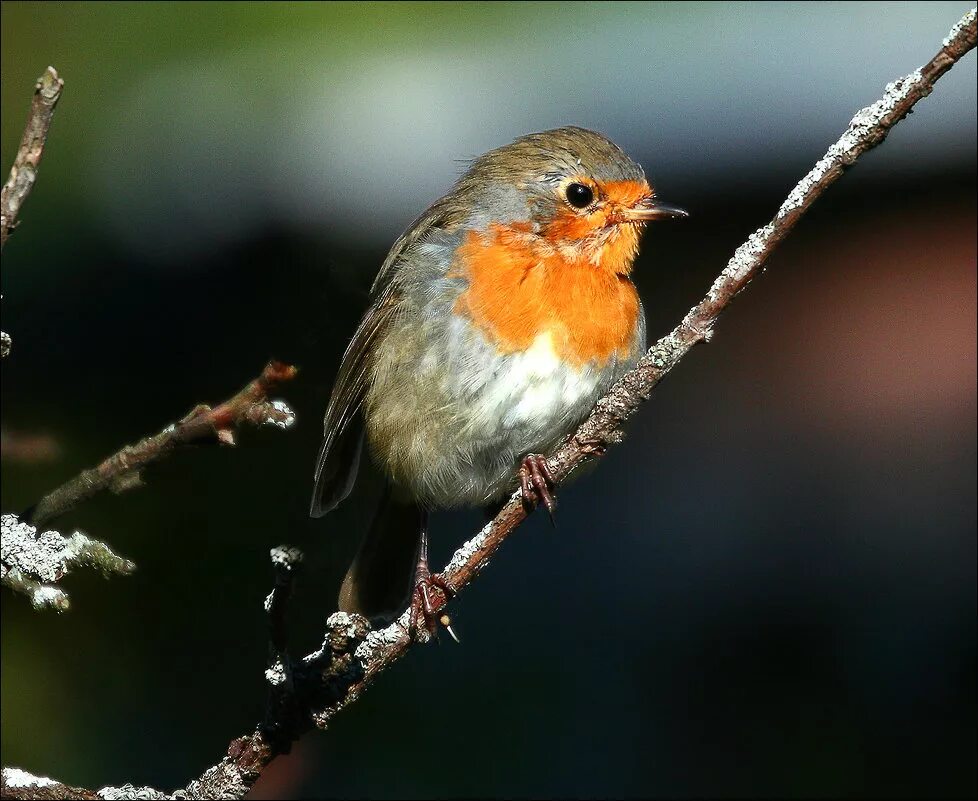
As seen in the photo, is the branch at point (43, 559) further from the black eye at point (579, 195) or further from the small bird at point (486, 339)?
the black eye at point (579, 195)

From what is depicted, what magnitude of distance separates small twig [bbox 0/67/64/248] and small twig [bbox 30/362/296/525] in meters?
0.25

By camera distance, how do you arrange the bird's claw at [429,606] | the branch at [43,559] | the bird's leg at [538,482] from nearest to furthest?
the branch at [43,559] → the bird's claw at [429,606] → the bird's leg at [538,482]

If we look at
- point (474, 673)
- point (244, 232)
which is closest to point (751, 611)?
point (474, 673)

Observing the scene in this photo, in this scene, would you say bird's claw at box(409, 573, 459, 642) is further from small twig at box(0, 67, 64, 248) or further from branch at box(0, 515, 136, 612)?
small twig at box(0, 67, 64, 248)

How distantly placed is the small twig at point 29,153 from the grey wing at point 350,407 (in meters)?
1.64

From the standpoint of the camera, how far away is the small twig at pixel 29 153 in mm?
1185

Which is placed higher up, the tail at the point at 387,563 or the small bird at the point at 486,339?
the small bird at the point at 486,339

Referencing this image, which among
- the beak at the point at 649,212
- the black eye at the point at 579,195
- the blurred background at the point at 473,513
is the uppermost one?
the beak at the point at 649,212

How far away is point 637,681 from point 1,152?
311 cm

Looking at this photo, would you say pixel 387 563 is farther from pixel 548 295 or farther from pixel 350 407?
pixel 548 295

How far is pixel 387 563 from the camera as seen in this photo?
3.04 metres

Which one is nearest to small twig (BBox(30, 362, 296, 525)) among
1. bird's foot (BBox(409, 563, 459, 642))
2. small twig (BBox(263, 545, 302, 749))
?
small twig (BBox(263, 545, 302, 749))

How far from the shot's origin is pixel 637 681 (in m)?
4.36

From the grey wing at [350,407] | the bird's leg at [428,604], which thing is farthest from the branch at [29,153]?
the grey wing at [350,407]
